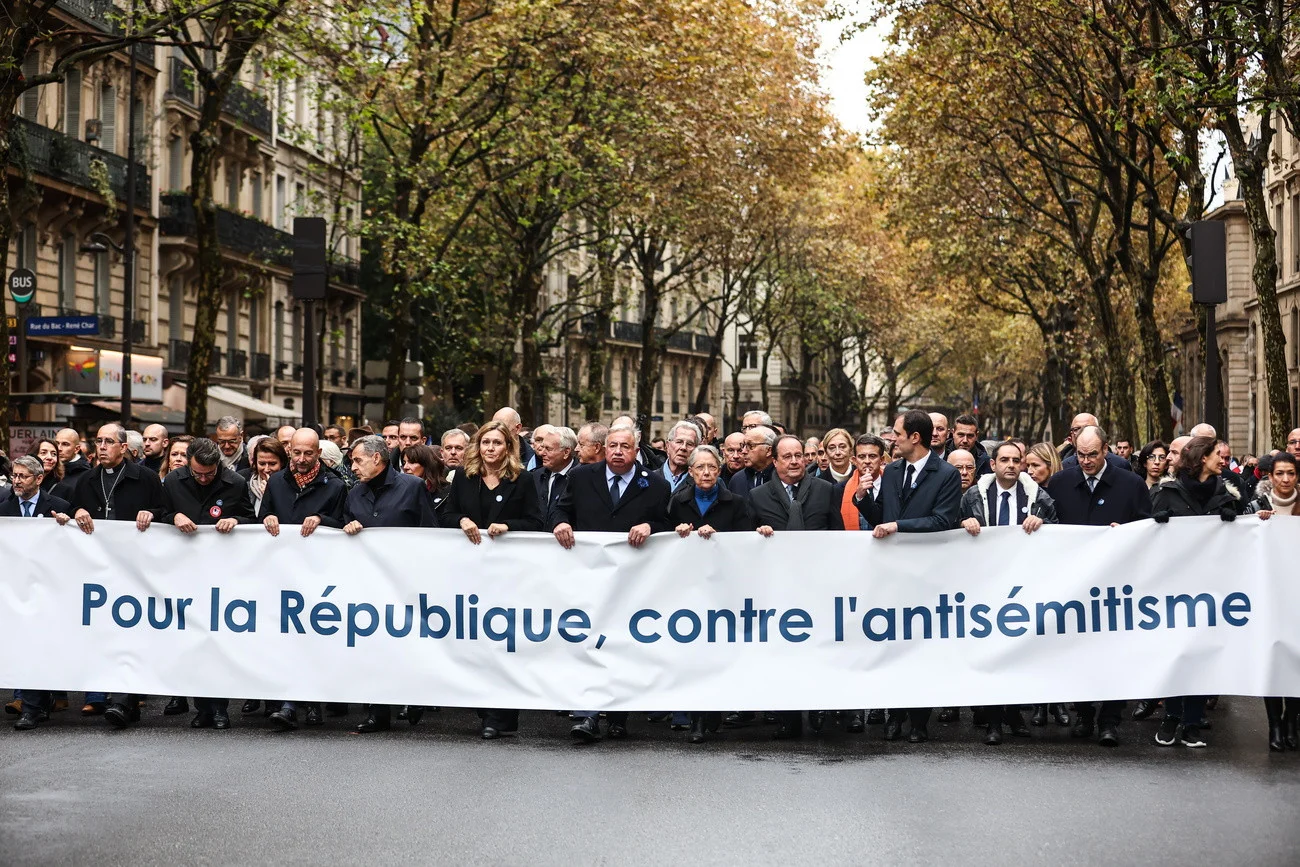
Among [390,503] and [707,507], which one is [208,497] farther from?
[707,507]

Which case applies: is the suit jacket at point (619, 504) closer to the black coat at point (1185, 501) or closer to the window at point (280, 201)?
the black coat at point (1185, 501)

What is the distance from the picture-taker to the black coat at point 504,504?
11.4m

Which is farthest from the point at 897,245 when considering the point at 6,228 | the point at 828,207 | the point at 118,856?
the point at 118,856

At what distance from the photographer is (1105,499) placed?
11438 mm

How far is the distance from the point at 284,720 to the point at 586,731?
6.26 ft

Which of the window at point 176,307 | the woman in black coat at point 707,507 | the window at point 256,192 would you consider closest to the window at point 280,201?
the window at point 256,192

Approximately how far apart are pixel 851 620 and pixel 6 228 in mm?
12539

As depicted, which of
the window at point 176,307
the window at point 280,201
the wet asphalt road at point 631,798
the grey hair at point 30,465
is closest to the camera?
the wet asphalt road at point 631,798

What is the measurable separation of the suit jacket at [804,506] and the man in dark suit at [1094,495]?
1.42 meters

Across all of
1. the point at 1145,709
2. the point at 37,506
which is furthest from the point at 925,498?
the point at 37,506

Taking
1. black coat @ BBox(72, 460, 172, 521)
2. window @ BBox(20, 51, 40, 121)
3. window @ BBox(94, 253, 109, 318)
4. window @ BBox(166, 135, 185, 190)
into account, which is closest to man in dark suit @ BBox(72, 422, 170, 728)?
black coat @ BBox(72, 460, 172, 521)

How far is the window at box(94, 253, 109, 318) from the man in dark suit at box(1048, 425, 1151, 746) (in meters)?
31.0

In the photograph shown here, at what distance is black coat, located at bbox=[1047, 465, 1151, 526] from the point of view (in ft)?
37.3

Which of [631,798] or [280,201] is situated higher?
[280,201]
